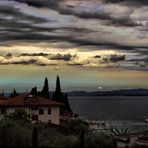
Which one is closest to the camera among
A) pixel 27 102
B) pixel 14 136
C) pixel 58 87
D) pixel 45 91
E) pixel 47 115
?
pixel 14 136

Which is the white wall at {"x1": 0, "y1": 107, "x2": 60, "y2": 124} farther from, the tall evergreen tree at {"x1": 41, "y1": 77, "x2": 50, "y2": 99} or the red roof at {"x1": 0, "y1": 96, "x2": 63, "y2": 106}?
the tall evergreen tree at {"x1": 41, "y1": 77, "x2": 50, "y2": 99}

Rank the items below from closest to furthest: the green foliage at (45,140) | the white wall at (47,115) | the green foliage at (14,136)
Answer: the green foliage at (45,140) → the green foliage at (14,136) → the white wall at (47,115)

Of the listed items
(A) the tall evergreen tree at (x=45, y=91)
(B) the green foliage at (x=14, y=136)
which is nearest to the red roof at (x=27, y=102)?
(A) the tall evergreen tree at (x=45, y=91)

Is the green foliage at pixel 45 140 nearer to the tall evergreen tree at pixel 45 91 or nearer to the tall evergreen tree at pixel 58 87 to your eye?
the tall evergreen tree at pixel 45 91

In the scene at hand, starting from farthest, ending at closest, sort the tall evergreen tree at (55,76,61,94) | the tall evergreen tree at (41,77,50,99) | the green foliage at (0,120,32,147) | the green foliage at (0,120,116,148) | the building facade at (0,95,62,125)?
the tall evergreen tree at (55,76,61,94) < the tall evergreen tree at (41,77,50,99) < the building facade at (0,95,62,125) < the green foliage at (0,120,32,147) < the green foliage at (0,120,116,148)

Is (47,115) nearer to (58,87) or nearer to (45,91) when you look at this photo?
(45,91)

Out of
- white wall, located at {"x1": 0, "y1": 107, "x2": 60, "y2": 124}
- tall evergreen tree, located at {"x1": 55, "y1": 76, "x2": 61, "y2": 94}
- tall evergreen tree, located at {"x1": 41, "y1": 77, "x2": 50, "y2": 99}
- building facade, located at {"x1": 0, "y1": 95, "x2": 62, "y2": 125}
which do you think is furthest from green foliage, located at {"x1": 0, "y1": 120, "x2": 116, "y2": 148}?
tall evergreen tree, located at {"x1": 55, "y1": 76, "x2": 61, "y2": 94}

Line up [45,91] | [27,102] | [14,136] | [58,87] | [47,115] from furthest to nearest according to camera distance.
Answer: [58,87]
[45,91]
[47,115]
[27,102]
[14,136]

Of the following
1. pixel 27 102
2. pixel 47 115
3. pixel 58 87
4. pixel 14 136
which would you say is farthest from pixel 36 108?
pixel 58 87

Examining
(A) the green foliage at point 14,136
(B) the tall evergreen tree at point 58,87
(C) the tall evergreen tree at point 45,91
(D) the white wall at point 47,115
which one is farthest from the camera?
(B) the tall evergreen tree at point 58,87

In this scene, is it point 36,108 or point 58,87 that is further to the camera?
point 58,87

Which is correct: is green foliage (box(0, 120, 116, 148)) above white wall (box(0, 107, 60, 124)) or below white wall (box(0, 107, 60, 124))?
above

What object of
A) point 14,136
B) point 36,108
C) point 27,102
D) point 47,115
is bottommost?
point 47,115

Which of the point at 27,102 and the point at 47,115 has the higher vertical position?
the point at 27,102
